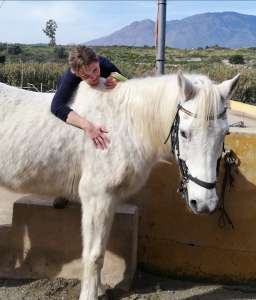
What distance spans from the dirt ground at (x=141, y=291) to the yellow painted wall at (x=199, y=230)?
151mm

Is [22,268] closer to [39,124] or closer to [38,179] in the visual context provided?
[38,179]

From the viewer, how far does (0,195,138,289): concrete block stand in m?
3.99

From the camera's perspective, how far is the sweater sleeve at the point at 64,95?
344 centimetres

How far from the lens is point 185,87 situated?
2912 millimetres

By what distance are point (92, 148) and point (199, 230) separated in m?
1.37

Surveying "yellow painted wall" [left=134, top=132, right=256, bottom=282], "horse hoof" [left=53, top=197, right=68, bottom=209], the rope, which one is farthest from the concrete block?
the rope

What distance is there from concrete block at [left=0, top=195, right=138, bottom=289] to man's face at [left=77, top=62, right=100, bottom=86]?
115 centimetres

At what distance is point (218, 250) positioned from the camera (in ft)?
13.6

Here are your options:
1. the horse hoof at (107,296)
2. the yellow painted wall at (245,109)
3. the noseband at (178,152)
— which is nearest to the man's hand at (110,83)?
the noseband at (178,152)

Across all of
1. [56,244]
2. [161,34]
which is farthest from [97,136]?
[161,34]

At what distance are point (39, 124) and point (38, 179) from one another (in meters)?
0.42

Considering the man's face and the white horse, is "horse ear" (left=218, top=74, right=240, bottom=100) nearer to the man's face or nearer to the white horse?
the white horse

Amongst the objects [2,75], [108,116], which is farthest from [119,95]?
[2,75]

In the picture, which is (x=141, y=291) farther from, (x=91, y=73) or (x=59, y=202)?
(x=91, y=73)
